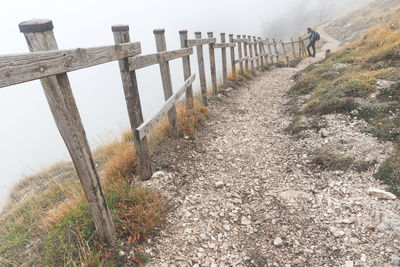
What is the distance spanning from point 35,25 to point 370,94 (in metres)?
6.67

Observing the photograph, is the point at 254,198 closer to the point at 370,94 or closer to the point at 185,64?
the point at 185,64

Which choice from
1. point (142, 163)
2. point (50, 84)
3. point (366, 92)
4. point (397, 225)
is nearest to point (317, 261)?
point (397, 225)

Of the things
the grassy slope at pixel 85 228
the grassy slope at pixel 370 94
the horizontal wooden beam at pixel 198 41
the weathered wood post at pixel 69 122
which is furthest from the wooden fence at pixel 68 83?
the grassy slope at pixel 370 94

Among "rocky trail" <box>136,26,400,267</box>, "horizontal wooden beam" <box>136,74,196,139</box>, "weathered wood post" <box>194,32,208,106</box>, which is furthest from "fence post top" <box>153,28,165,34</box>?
"rocky trail" <box>136,26,400,267</box>

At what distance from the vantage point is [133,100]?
3.59m

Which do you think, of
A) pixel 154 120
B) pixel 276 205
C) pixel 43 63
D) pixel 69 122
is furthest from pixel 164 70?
pixel 276 205

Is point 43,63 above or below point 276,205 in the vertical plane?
above

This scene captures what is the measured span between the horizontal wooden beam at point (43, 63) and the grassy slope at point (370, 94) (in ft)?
14.0

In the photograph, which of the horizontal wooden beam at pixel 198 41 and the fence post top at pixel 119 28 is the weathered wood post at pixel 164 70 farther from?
the horizontal wooden beam at pixel 198 41

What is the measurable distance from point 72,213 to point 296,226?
308 cm

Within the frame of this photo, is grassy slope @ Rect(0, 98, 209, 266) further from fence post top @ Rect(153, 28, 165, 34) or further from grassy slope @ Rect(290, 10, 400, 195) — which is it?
grassy slope @ Rect(290, 10, 400, 195)

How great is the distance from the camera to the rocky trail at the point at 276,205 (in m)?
2.67

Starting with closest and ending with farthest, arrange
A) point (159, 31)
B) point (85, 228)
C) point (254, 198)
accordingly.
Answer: point (85, 228) < point (254, 198) < point (159, 31)

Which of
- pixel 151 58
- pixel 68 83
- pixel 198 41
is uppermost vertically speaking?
pixel 198 41
